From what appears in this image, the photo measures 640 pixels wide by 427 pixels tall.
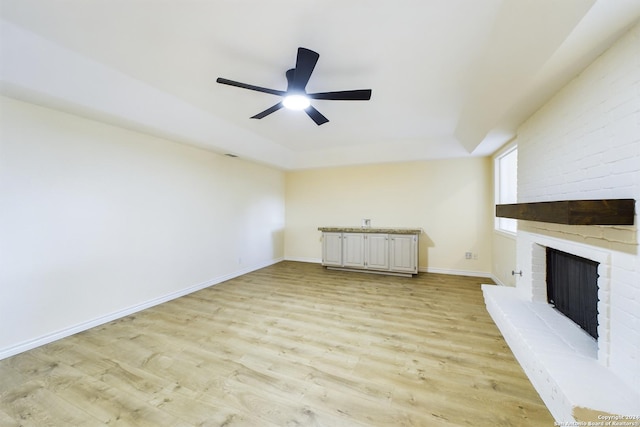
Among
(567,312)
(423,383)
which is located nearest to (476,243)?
(567,312)

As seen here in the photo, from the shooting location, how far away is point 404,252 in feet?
15.4

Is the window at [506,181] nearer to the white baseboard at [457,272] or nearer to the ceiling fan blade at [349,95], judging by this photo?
the white baseboard at [457,272]

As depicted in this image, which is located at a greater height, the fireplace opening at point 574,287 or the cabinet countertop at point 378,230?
the cabinet countertop at point 378,230

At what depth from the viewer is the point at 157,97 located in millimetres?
2844

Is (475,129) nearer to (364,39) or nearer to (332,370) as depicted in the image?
(364,39)

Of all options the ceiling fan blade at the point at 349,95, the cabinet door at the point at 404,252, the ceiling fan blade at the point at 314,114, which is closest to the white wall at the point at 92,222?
the ceiling fan blade at the point at 314,114

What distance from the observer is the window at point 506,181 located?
3883mm

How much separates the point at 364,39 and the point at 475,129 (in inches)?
90.0

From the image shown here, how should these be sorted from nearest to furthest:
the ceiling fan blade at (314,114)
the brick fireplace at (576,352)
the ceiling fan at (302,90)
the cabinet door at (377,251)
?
the brick fireplace at (576,352) < the ceiling fan at (302,90) < the ceiling fan blade at (314,114) < the cabinet door at (377,251)

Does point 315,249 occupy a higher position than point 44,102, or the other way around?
point 44,102

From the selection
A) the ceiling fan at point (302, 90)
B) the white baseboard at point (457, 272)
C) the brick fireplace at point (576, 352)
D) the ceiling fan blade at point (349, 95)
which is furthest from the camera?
the white baseboard at point (457, 272)

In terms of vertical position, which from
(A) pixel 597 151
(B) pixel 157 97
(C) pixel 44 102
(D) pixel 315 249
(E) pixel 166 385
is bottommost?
(E) pixel 166 385

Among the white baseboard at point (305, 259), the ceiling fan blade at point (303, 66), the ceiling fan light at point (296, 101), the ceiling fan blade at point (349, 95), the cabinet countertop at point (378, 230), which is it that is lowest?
the white baseboard at point (305, 259)

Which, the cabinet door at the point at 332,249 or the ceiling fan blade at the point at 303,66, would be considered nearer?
the ceiling fan blade at the point at 303,66
